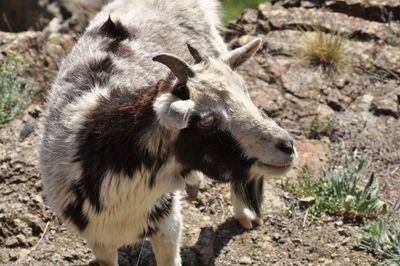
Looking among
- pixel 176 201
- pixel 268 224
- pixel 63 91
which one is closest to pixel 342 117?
pixel 268 224

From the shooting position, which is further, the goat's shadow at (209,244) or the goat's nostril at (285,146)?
the goat's shadow at (209,244)

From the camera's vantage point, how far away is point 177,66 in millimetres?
3492

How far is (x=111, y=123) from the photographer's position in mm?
3807

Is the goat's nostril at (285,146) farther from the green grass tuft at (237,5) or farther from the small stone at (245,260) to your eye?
the green grass tuft at (237,5)

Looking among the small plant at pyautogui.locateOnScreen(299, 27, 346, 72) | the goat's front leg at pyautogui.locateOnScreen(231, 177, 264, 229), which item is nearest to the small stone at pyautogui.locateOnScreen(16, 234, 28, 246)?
the goat's front leg at pyautogui.locateOnScreen(231, 177, 264, 229)

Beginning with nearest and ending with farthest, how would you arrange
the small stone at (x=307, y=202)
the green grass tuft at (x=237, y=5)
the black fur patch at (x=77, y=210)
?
the black fur patch at (x=77, y=210) → the small stone at (x=307, y=202) → the green grass tuft at (x=237, y=5)

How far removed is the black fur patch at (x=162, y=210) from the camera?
4.13 metres

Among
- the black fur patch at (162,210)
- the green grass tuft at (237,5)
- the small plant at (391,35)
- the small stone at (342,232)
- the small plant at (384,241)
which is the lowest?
the green grass tuft at (237,5)

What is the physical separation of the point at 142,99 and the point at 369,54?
368cm

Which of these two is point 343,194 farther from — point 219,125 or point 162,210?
point 219,125

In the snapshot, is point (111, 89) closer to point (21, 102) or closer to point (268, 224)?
point (268, 224)

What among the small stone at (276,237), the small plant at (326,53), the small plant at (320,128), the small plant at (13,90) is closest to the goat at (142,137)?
the small stone at (276,237)

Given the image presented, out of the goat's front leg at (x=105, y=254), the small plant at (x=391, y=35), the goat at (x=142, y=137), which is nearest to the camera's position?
the goat at (x=142, y=137)

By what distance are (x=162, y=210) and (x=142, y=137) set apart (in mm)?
686
